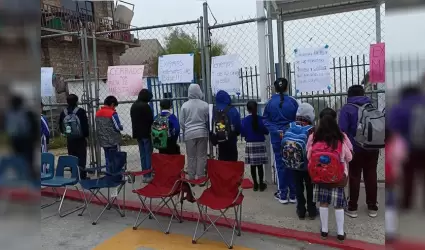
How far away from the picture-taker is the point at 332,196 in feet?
12.3

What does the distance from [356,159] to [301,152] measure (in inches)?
29.3

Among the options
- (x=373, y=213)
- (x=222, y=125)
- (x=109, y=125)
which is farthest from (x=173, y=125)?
(x=373, y=213)

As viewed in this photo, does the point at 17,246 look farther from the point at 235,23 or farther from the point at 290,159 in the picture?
the point at 235,23

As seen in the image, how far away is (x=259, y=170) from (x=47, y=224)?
9.93ft

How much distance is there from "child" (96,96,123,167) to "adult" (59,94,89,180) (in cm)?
27

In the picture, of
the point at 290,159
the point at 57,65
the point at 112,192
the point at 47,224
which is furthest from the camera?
the point at 57,65

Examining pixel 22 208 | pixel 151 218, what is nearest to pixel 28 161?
pixel 22 208

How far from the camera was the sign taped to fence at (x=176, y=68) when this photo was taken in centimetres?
553

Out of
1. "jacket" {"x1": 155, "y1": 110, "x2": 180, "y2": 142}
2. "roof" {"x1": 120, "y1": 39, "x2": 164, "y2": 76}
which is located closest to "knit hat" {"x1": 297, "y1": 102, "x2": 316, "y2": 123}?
"jacket" {"x1": 155, "y1": 110, "x2": 180, "y2": 142}

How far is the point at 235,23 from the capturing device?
5246 millimetres

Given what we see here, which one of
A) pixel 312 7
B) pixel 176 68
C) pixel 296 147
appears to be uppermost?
pixel 312 7

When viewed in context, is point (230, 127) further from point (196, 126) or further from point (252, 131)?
point (196, 126)

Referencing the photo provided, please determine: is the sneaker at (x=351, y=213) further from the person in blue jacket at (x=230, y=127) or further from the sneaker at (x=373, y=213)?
the person in blue jacket at (x=230, y=127)

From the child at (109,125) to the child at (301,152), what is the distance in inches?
123
